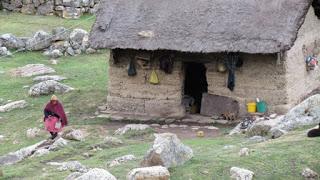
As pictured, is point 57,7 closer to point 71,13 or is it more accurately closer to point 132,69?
point 71,13

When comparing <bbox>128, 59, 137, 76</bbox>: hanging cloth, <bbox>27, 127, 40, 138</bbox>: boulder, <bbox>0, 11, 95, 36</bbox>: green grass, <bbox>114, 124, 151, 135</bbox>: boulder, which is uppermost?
<bbox>0, 11, 95, 36</bbox>: green grass

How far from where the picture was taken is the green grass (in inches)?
1287

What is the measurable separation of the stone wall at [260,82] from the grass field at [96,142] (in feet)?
9.43

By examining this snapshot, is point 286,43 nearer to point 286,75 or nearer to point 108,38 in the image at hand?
point 286,75

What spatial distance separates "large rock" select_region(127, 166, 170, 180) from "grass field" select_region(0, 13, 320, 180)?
46 cm

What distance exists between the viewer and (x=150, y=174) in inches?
413

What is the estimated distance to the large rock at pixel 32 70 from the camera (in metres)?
26.6

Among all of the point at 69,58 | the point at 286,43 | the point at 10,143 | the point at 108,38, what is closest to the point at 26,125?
the point at 10,143

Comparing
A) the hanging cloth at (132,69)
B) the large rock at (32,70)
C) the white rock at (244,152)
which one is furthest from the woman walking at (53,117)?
the large rock at (32,70)

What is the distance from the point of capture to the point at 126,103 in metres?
21.0

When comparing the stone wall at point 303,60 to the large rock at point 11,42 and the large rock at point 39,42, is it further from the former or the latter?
Result: the large rock at point 11,42

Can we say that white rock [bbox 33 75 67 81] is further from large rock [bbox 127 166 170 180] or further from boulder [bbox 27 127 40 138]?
large rock [bbox 127 166 170 180]

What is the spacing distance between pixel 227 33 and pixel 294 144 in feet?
23.1

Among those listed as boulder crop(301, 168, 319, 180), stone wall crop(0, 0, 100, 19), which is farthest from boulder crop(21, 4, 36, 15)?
boulder crop(301, 168, 319, 180)
